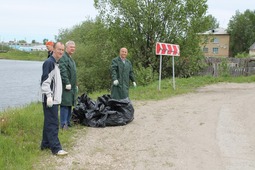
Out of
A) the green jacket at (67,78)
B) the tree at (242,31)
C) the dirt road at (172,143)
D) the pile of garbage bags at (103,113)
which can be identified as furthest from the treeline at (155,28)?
the tree at (242,31)

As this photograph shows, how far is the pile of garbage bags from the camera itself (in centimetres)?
735

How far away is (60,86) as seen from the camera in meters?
5.43

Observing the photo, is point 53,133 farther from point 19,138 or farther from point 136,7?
point 136,7

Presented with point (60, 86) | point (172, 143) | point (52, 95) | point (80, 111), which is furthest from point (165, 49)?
point (52, 95)

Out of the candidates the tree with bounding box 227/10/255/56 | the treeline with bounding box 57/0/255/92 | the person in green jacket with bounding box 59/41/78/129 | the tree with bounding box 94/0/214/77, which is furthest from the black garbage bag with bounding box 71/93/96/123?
the tree with bounding box 227/10/255/56

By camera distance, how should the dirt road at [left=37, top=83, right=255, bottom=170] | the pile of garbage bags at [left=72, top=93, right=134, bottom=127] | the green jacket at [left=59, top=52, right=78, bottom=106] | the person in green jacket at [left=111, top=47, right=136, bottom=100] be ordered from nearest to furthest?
the dirt road at [left=37, top=83, right=255, bottom=170], the green jacket at [left=59, top=52, right=78, bottom=106], the pile of garbage bags at [left=72, top=93, right=134, bottom=127], the person in green jacket at [left=111, top=47, right=136, bottom=100]


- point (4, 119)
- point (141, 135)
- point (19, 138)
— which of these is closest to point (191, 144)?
point (141, 135)

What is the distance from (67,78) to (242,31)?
70.4 metres

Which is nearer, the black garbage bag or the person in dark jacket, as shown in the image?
the person in dark jacket

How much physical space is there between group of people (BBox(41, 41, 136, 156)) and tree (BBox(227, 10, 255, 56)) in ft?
217

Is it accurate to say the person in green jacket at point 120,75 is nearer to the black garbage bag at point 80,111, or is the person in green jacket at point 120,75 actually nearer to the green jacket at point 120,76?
the green jacket at point 120,76

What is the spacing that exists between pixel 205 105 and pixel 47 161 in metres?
6.20

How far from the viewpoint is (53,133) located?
533cm

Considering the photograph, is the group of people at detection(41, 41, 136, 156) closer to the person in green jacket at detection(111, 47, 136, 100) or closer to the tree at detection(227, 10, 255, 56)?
the person in green jacket at detection(111, 47, 136, 100)
